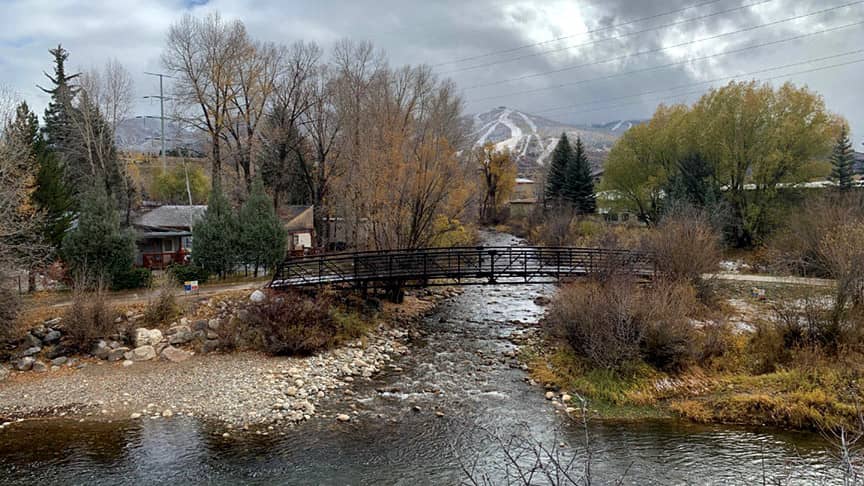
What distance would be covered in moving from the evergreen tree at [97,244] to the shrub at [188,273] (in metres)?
1.99

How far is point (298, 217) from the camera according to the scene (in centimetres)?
3844

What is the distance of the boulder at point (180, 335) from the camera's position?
1884 centimetres

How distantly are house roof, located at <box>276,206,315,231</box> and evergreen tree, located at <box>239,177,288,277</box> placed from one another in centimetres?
1026

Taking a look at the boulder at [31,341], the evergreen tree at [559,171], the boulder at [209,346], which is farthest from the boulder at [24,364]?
the evergreen tree at [559,171]

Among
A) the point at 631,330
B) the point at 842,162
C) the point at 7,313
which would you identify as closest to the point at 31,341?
the point at 7,313

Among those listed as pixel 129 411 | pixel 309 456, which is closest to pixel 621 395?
pixel 309 456

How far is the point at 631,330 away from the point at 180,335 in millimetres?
15565

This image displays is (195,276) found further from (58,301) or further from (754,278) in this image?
(754,278)

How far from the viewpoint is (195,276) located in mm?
24562

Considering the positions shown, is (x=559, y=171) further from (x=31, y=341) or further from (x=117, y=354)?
(x=31, y=341)

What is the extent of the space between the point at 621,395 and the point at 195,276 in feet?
62.7

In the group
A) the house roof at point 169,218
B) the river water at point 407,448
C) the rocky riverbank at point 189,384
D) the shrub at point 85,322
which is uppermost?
the house roof at point 169,218

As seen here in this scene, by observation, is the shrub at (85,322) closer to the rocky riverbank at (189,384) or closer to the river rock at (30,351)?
the rocky riverbank at (189,384)

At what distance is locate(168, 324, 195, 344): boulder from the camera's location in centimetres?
1884
